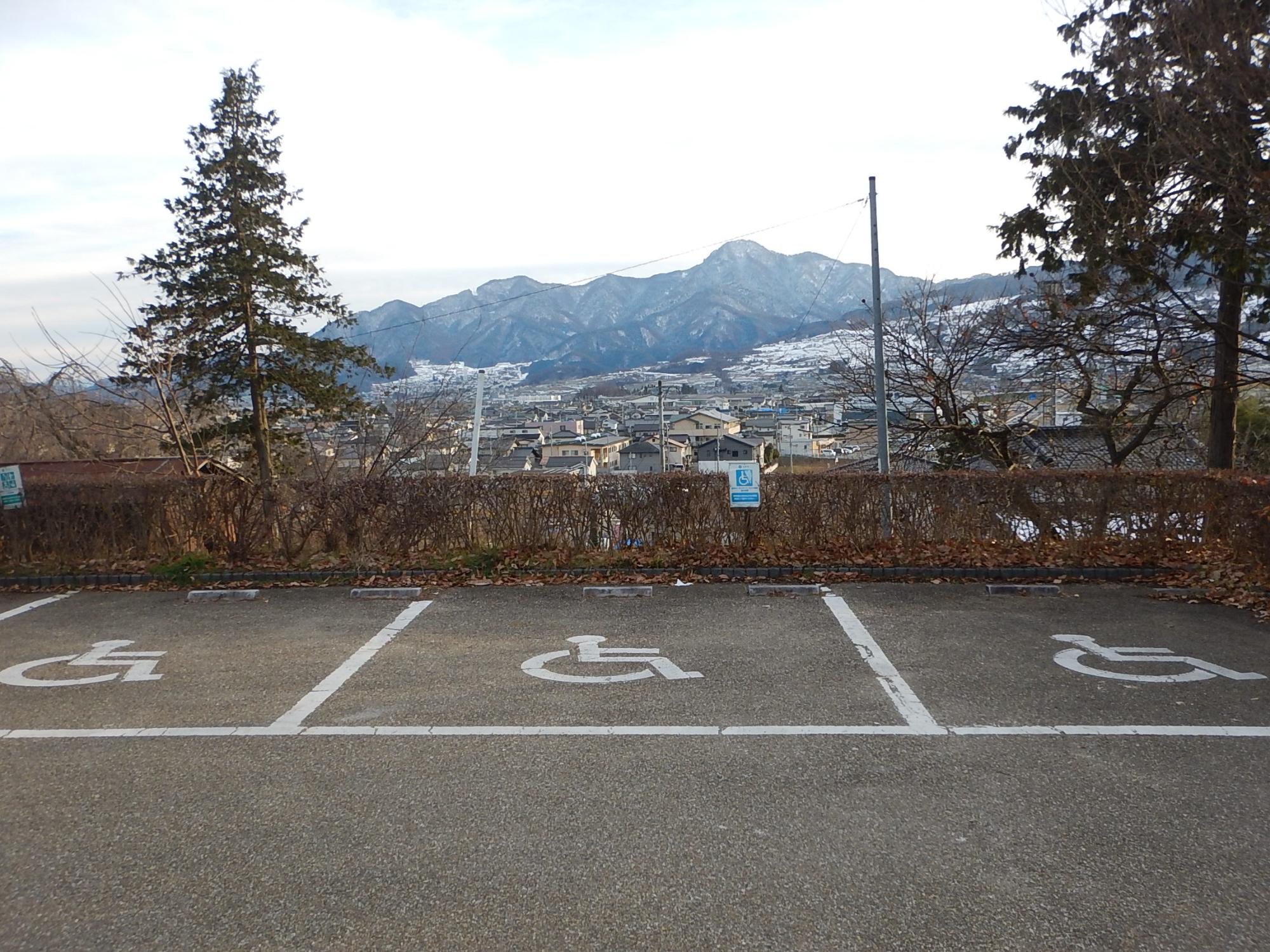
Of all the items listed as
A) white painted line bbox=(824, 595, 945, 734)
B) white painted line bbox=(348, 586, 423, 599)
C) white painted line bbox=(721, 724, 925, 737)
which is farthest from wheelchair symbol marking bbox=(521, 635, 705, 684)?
white painted line bbox=(348, 586, 423, 599)

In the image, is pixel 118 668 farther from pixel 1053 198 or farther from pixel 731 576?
pixel 1053 198

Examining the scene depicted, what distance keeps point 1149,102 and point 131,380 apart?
2013 cm

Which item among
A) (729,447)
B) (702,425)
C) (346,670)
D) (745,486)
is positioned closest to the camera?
(346,670)

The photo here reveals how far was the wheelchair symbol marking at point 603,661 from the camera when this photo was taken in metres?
6.29

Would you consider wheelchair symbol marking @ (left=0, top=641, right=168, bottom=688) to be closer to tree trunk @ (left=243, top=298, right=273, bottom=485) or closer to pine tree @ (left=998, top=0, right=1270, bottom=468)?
pine tree @ (left=998, top=0, right=1270, bottom=468)

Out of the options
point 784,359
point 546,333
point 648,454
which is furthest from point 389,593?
point 546,333

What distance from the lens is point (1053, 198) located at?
11602mm

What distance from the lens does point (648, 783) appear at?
4.53 m

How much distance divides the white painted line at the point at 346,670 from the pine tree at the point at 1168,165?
9.32 meters

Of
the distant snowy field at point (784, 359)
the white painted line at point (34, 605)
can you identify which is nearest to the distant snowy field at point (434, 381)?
the distant snowy field at point (784, 359)

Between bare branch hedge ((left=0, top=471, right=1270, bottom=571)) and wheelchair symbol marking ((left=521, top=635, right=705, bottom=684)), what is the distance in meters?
2.81

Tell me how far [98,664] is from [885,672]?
6.66 meters

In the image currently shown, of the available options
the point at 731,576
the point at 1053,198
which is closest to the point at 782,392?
the point at 1053,198

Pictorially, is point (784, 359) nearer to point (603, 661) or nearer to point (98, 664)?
point (603, 661)
